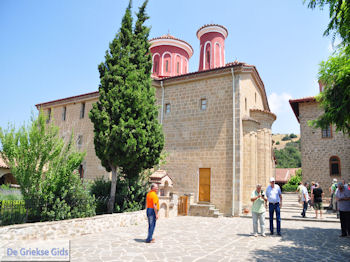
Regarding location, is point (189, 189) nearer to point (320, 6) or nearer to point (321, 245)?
point (321, 245)

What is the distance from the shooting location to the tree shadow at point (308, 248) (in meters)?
5.45

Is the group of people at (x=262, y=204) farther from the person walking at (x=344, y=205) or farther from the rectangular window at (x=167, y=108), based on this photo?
the rectangular window at (x=167, y=108)

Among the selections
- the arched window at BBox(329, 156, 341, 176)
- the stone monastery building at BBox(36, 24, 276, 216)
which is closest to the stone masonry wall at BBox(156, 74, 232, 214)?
the stone monastery building at BBox(36, 24, 276, 216)

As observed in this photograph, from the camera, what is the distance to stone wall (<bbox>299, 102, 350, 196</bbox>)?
18.7 m

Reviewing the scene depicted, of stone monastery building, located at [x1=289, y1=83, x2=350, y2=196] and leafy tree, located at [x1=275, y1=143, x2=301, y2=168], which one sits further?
leafy tree, located at [x1=275, y1=143, x2=301, y2=168]

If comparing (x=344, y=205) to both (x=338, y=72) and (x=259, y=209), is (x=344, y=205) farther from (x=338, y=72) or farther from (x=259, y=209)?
(x=338, y=72)

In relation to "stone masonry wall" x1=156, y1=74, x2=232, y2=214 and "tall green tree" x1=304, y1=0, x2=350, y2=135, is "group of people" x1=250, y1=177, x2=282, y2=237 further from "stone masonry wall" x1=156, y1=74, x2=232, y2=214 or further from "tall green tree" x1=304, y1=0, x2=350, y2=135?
"stone masonry wall" x1=156, y1=74, x2=232, y2=214

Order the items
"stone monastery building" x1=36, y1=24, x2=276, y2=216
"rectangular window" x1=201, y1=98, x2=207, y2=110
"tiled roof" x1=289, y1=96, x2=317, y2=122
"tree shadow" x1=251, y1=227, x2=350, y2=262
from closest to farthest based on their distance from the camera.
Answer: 1. "tree shadow" x1=251, y1=227, x2=350, y2=262
2. "stone monastery building" x1=36, y1=24, x2=276, y2=216
3. "rectangular window" x1=201, y1=98, x2=207, y2=110
4. "tiled roof" x1=289, y1=96, x2=317, y2=122

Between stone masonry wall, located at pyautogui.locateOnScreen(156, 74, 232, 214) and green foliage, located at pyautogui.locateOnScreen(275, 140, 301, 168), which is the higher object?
green foliage, located at pyautogui.locateOnScreen(275, 140, 301, 168)

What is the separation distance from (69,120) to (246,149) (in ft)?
48.1

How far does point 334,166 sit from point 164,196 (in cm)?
1421

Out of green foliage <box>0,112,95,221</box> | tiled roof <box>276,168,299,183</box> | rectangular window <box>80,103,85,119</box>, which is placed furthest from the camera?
tiled roof <box>276,168,299,183</box>

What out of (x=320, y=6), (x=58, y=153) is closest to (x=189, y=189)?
(x=58, y=153)

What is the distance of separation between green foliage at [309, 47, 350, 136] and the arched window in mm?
13361
